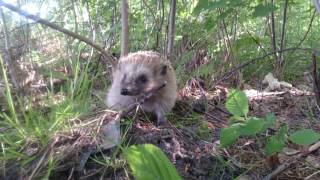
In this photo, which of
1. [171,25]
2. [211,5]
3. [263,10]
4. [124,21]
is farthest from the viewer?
[171,25]

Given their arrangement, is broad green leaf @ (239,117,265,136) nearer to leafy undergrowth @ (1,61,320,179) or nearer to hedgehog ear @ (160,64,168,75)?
leafy undergrowth @ (1,61,320,179)

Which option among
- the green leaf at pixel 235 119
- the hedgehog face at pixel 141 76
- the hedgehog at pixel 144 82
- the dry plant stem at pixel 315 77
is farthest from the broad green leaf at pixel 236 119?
the hedgehog face at pixel 141 76

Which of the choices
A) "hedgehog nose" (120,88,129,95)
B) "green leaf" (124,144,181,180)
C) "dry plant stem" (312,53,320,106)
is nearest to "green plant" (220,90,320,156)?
"green leaf" (124,144,181,180)

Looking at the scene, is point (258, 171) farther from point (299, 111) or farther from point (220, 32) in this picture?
point (220, 32)

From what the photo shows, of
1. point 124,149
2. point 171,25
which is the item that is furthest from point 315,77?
point 171,25

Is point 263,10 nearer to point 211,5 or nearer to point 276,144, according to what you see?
point 211,5

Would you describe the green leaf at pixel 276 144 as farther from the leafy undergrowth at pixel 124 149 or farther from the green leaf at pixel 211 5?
the green leaf at pixel 211 5

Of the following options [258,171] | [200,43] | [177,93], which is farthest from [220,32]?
[258,171]
